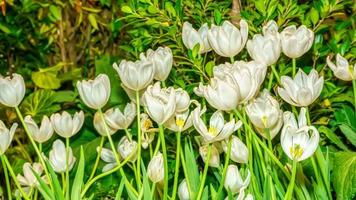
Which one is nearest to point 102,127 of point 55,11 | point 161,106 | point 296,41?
point 161,106

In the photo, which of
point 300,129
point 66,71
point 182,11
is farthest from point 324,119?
point 66,71

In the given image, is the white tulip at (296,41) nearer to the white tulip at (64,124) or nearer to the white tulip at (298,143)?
the white tulip at (298,143)

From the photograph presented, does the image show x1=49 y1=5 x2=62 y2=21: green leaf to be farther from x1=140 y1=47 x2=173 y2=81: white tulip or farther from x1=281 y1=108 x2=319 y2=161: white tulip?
x1=281 y1=108 x2=319 y2=161: white tulip

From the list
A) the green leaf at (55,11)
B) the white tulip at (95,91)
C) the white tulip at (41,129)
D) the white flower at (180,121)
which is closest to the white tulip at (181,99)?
the white flower at (180,121)

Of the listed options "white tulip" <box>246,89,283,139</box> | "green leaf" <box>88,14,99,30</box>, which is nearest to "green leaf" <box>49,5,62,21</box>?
"green leaf" <box>88,14,99,30</box>

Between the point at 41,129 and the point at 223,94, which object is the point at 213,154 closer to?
the point at 223,94

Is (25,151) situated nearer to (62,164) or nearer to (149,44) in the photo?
(149,44)
